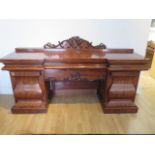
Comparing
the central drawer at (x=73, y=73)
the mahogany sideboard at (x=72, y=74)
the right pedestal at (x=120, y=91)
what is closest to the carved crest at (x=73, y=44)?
the mahogany sideboard at (x=72, y=74)

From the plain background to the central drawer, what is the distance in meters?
0.68

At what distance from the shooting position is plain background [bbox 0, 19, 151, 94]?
2.40m

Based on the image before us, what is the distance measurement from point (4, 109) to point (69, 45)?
139cm

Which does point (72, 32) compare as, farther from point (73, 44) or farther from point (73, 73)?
point (73, 73)

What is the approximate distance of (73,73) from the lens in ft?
6.73

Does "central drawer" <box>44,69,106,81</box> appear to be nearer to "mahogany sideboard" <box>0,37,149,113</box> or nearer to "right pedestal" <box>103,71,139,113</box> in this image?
"mahogany sideboard" <box>0,37,149,113</box>

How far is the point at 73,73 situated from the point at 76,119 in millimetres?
629

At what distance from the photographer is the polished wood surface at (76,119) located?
188 cm

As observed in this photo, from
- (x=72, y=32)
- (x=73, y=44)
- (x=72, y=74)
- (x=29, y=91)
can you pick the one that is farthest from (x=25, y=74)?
(x=72, y=32)

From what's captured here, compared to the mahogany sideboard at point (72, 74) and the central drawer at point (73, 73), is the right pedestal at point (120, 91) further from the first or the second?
the central drawer at point (73, 73)

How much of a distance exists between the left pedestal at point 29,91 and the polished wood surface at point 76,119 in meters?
0.10

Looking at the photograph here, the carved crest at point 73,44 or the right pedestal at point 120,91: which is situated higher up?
the carved crest at point 73,44

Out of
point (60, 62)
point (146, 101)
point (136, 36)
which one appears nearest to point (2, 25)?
point (60, 62)

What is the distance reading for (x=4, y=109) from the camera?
7.59 feet
